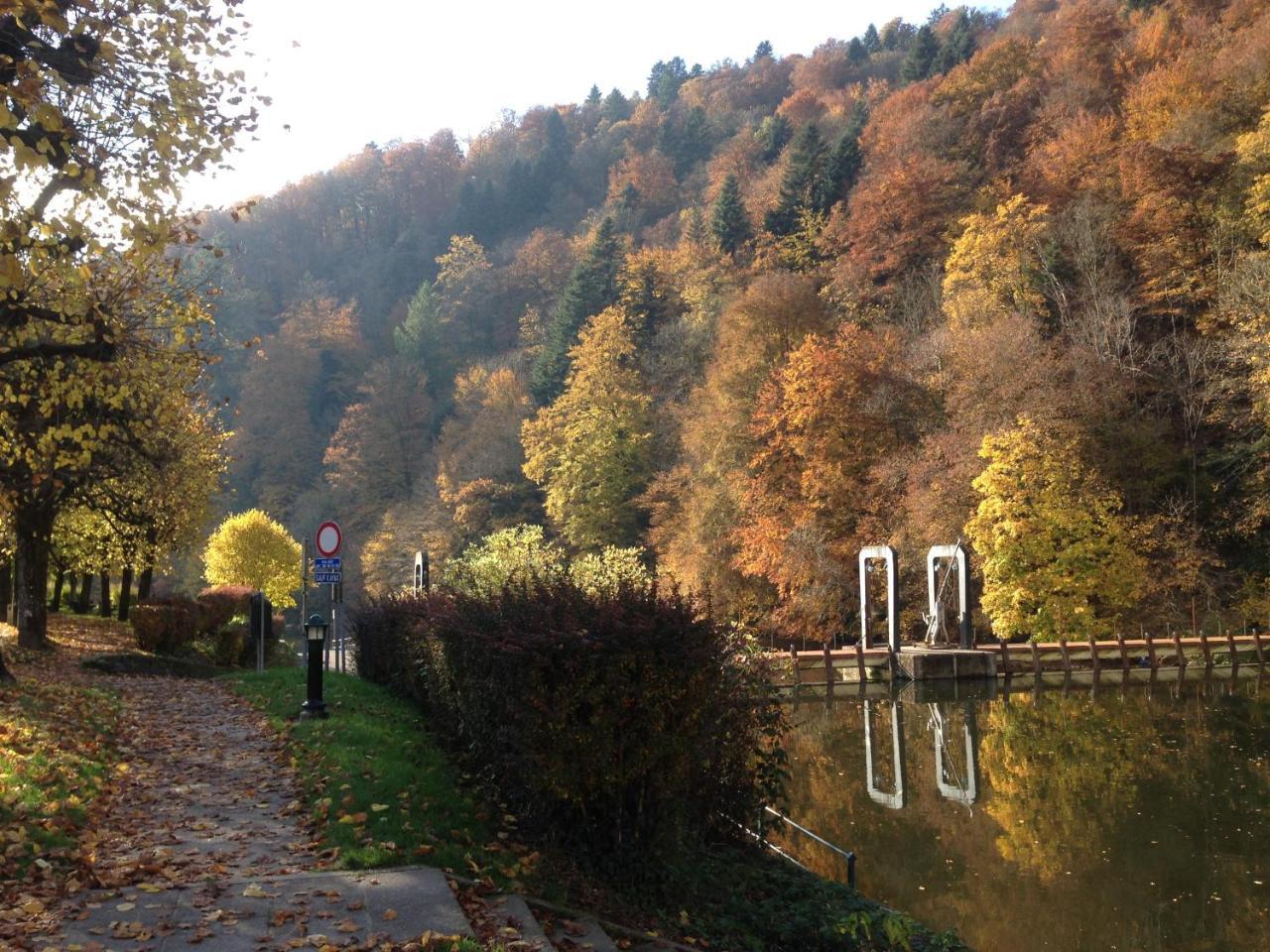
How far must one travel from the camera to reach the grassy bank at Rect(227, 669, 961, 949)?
692 cm

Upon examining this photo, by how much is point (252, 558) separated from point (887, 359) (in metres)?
29.1

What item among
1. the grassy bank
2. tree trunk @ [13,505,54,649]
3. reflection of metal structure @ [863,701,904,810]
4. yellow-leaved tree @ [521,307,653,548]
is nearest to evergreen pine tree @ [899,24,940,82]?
yellow-leaved tree @ [521,307,653,548]

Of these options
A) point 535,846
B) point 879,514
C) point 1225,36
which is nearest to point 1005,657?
point 879,514

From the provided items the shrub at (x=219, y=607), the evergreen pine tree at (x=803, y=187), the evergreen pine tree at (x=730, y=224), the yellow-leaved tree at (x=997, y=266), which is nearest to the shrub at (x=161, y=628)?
the shrub at (x=219, y=607)

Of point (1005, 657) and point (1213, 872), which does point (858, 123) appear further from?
point (1213, 872)

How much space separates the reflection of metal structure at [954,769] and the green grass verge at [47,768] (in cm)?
1066

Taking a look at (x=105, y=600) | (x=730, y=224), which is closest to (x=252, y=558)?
(x=105, y=600)

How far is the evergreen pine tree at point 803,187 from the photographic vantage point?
2357 inches

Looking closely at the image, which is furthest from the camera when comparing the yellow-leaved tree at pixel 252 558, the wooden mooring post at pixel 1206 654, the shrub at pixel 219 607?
the yellow-leaved tree at pixel 252 558

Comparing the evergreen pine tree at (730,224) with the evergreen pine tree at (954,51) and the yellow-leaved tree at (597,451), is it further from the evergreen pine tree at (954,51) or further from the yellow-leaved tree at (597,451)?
the evergreen pine tree at (954,51)

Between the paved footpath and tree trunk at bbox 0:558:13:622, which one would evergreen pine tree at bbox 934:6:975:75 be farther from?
the paved footpath

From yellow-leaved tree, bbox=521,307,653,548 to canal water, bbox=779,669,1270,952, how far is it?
27868mm

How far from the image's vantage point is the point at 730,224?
6259 cm

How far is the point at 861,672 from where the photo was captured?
98.6 feet
